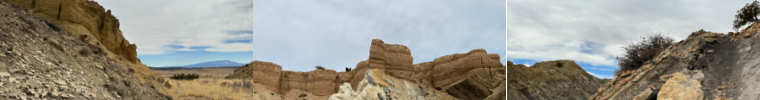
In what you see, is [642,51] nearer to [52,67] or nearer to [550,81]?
[550,81]

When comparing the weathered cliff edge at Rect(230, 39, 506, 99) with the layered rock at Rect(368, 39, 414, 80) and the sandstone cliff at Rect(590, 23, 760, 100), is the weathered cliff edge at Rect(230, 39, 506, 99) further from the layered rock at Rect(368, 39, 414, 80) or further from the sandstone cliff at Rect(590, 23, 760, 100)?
the sandstone cliff at Rect(590, 23, 760, 100)

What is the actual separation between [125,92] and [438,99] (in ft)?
48.9

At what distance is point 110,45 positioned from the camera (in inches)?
982

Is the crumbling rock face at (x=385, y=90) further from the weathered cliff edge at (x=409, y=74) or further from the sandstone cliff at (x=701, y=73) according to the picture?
the sandstone cliff at (x=701, y=73)

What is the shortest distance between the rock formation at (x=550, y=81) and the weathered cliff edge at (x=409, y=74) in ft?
8.54

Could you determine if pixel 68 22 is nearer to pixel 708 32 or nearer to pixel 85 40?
pixel 85 40

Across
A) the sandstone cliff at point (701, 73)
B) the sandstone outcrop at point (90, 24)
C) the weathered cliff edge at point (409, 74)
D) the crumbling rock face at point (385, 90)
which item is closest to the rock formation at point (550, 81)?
the weathered cliff edge at point (409, 74)

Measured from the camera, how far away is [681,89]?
12.8 m

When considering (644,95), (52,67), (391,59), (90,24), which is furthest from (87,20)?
(644,95)

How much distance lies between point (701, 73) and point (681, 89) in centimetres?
143

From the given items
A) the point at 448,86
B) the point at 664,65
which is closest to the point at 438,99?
the point at 448,86

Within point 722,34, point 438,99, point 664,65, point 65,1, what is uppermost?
point 65,1

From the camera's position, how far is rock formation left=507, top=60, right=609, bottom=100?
27644mm

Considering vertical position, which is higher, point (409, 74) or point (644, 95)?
point (409, 74)
